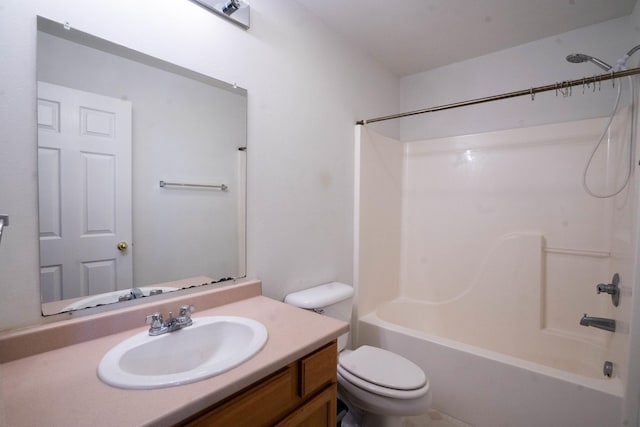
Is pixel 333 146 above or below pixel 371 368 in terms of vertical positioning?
above

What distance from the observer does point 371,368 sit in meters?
1.49

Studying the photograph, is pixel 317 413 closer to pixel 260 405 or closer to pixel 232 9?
pixel 260 405

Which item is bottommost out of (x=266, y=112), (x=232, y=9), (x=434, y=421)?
(x=434, y=421)

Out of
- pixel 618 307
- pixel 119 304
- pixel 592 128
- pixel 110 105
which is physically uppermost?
pixel 592 128

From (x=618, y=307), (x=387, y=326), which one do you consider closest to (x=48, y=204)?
(x=387, y=326)

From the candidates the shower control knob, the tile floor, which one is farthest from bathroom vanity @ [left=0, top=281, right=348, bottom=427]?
the shower control knob

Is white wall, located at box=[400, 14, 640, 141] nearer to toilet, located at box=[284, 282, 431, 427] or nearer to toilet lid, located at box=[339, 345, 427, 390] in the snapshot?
toilet, located at box=[284, 282, 431, 427]

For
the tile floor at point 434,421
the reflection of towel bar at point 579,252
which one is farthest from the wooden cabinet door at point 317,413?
the reflection of towel bar at point 579,252

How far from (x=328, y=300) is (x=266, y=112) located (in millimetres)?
1066

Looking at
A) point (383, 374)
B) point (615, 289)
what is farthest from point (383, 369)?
point (615, 289)

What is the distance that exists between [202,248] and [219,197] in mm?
242

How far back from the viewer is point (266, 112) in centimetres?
155

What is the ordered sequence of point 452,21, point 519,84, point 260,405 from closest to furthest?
point 260,405
point 452,21
point 519,84

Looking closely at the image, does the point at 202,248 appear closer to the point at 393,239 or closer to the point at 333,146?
the point at 333,146
